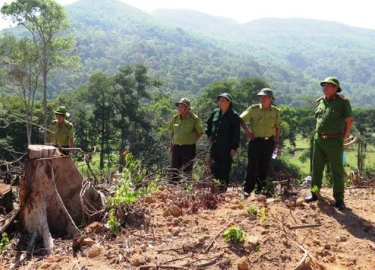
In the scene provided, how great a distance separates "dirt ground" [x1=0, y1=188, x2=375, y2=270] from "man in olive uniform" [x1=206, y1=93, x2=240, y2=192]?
110 centimetres

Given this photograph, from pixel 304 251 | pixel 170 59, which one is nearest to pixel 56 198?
pixel 304 251

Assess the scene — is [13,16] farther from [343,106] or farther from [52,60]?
[343,106]

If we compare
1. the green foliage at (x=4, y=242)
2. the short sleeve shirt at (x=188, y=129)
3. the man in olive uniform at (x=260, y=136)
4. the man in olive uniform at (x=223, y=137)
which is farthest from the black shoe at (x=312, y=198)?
the green foliage at (x=4, y=242)

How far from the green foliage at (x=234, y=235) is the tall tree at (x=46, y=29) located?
23756 mm

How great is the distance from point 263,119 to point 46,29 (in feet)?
80.2

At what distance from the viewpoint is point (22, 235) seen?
13.8 feet

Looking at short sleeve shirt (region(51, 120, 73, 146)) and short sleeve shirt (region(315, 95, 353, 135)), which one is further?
short sleeve shirt (region(51, 120, 73, 146))

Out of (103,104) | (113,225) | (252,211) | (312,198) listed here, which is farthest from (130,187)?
(103,104)

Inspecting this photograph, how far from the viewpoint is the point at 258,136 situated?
5.81 meters

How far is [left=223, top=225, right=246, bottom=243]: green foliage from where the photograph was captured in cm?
380

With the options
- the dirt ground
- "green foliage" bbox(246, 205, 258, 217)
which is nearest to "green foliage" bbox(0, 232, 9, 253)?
the dirt ground

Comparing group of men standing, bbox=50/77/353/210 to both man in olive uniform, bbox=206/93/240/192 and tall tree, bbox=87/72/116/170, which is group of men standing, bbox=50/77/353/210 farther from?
tall tree, bbox=87/72/116/170

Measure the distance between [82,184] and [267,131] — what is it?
2.62 meters

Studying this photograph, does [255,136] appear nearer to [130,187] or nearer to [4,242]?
[130,187]
